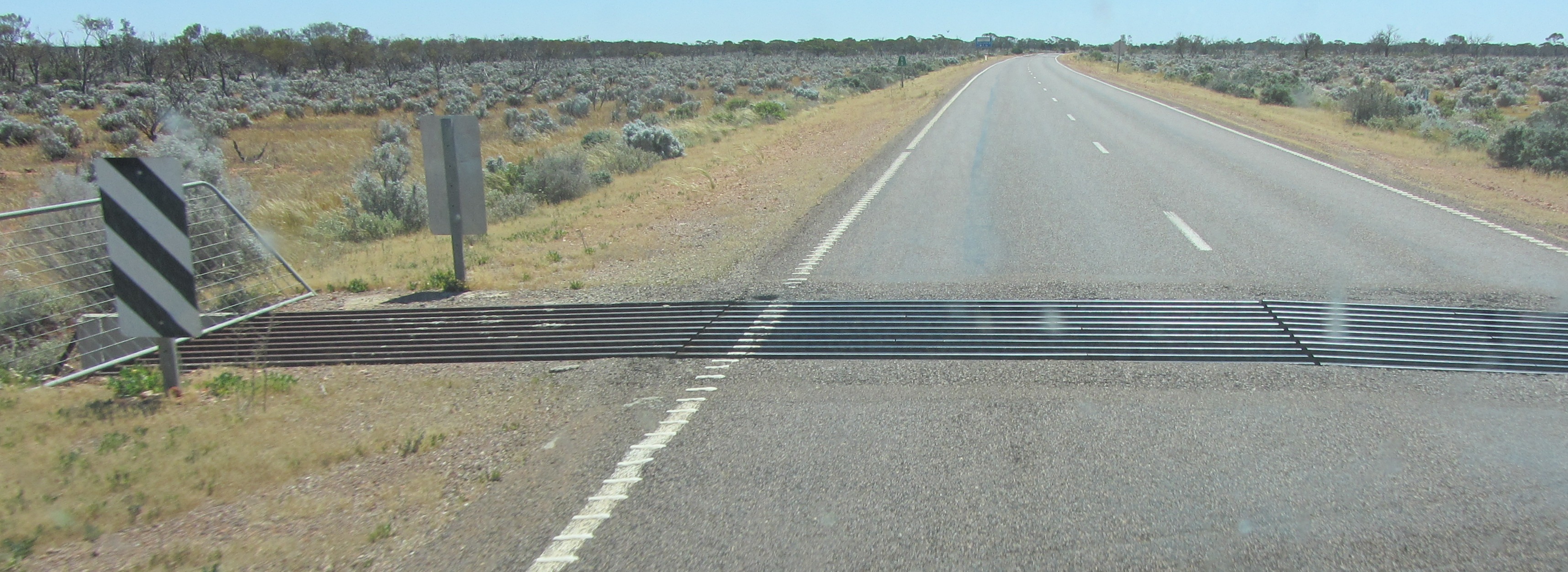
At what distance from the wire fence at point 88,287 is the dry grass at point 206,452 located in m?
0.92

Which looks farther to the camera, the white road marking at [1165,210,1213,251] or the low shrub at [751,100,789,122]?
the low shrub at [751,100,789,122]

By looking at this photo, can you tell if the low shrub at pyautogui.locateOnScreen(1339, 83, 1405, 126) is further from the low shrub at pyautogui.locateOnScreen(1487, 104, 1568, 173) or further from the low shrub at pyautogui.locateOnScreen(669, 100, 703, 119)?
the low shrub at pyautogui.locateOnScreen(669, 100, 703, 119)

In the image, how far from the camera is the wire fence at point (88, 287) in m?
5.99

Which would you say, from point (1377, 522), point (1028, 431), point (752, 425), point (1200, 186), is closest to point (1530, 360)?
point (1377, 522)

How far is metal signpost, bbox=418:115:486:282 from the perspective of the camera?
292 inches

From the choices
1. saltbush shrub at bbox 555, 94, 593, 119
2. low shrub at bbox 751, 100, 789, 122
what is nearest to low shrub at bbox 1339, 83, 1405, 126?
low shrub at bbox 751, 100, 789, 122

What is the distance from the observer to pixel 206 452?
4199 mm

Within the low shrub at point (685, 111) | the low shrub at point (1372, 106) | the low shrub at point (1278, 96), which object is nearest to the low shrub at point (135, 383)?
the low shrub at point (685, 111)

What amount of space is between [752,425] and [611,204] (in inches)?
362

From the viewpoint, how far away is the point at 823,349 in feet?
18.9

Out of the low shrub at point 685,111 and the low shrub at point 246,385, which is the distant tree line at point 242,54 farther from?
the low shrub at point 246,385

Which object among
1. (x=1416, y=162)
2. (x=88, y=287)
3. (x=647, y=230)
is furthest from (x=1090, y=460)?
(x=1416, y=162)

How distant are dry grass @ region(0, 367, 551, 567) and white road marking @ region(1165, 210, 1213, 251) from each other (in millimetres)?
6279

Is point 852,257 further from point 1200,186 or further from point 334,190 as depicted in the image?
point 334,190
